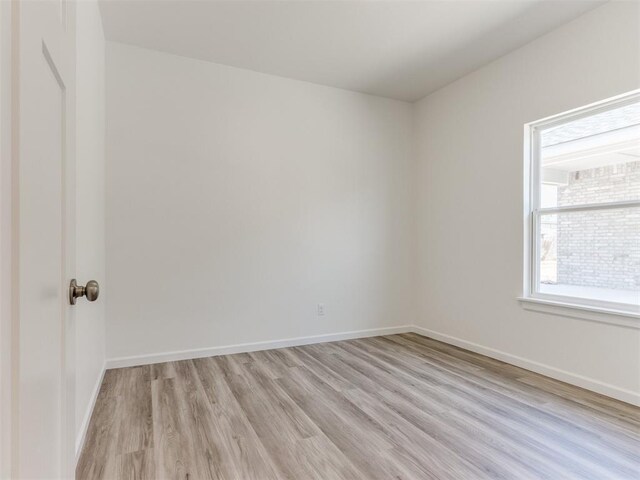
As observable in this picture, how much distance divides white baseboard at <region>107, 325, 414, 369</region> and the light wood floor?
0.34 feet

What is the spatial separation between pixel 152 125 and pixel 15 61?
9.57 ft

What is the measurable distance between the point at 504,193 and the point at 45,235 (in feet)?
11.2

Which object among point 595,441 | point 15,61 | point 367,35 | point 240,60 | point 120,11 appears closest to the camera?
point 15,61

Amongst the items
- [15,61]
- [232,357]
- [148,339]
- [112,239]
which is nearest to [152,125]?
[112,239]

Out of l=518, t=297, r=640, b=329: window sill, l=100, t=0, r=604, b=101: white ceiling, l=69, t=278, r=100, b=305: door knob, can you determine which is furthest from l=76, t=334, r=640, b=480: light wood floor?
l=100, t=0, r=604, b=101: white ceiling

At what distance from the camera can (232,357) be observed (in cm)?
337

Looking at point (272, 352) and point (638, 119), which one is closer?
point (638, 119)

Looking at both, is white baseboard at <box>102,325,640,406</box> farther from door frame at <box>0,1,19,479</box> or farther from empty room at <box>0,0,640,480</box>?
door frame at <box>0,1,19,479</box>

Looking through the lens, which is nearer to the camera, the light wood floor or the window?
the light wood floor

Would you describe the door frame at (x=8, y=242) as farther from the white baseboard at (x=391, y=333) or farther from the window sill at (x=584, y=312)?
the window sill at (x=584, y=312)

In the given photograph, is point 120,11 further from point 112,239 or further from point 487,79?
point 487,79

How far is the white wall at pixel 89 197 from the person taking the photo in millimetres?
1902

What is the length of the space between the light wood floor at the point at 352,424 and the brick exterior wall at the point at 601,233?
847mm

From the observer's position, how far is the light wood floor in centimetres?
174
